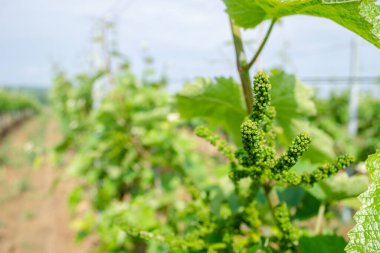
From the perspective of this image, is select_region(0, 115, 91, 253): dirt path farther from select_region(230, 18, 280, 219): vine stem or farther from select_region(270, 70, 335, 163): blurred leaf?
select_region(230, 18, 280, 219): vine stem

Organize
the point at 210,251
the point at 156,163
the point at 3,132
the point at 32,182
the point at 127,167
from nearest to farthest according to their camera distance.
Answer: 1. the point at 210,251
2. the point at 156,163
3. the point at 127,167
4. the point at 32,182
5. the point at 3,132

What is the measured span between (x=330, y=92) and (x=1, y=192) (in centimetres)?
1414

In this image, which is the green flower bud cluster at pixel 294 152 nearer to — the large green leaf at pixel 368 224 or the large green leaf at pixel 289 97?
the large green leaf at pixel 368 224

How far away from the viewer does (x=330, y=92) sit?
15.9 meters

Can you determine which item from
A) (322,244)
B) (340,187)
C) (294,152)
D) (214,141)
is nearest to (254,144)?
(294,152)

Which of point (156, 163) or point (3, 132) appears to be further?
point (3, 132)

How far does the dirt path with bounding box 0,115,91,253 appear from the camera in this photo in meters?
9.46

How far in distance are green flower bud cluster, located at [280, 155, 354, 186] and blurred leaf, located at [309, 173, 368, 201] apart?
0.42 meters

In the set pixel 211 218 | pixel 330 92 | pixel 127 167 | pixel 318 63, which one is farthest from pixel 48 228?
pixel 318 63

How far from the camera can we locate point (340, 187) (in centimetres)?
121

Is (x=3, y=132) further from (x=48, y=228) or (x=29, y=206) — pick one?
(x=48, y=228)

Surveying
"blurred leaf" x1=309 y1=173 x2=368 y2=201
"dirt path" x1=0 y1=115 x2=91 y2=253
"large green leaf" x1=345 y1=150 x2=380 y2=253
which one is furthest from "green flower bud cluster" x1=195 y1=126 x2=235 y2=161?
"dirt path" x1=0 y1=115 x2=91 y2=253

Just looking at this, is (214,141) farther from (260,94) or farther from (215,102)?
(215,102)

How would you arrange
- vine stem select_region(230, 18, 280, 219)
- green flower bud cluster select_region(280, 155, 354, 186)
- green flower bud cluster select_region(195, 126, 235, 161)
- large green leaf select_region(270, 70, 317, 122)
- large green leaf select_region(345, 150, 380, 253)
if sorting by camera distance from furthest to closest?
large green leaf select_region(270, 70, 317, 122), vine stem select_region(230, 18, 280, 219), green flower bud cluster select_region(195, 126, 235, 161), green flower bud cluster select_region(280, 155, 354, 186), large green leaf select_region(345, 150, 380, 253)
